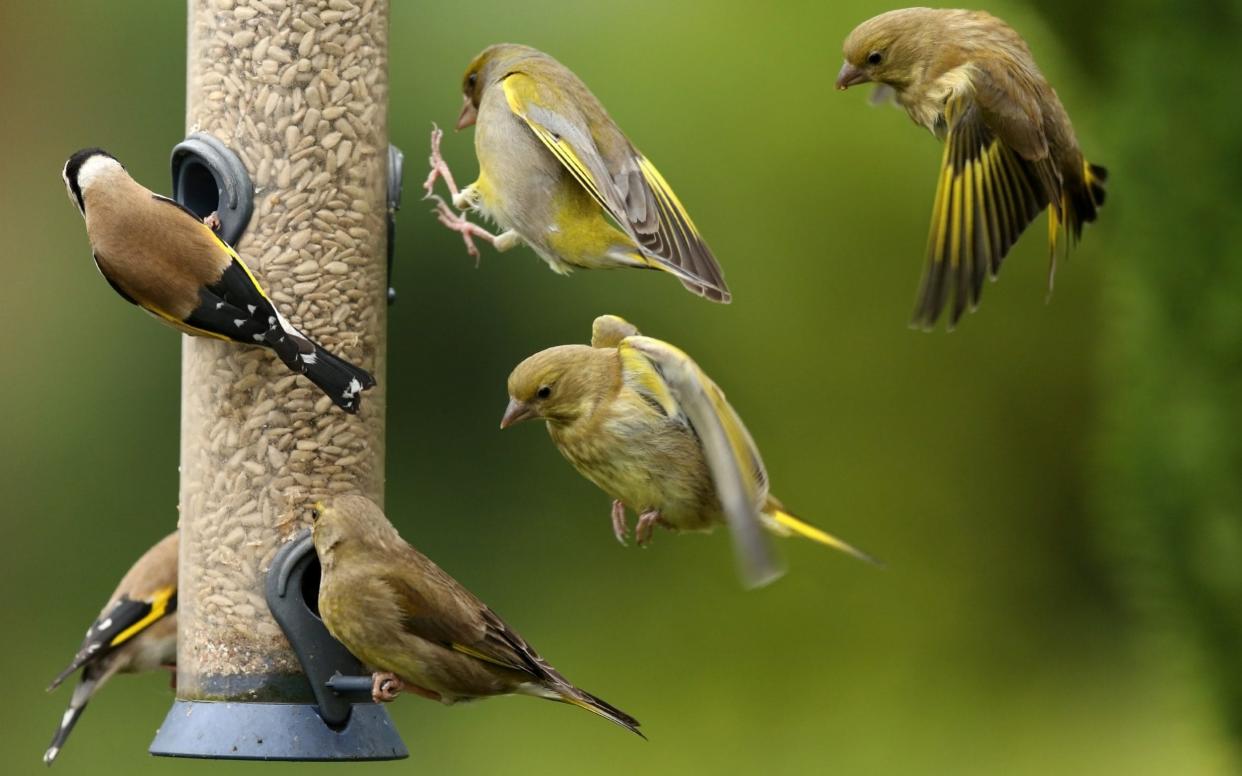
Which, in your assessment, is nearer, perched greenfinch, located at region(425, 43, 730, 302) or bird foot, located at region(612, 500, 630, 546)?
perched greenfinch, located at region(425, 43, 730, 302)

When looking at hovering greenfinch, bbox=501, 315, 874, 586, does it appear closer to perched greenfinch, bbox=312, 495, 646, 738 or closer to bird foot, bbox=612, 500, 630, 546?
bird foot, bbox=612, 500, 630, 546

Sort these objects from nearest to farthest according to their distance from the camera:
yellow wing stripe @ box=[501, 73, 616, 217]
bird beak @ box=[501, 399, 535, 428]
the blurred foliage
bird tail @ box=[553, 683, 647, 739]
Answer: bird tail @ box=[553, 683, 647, 739]
bird beak @ box=[501, 399, 535, 428]
yellow wing stripe @ box=[501, 73, 616, 217]
the blurred foliage

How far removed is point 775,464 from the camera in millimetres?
10391

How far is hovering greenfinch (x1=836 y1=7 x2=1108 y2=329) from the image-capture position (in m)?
5.09

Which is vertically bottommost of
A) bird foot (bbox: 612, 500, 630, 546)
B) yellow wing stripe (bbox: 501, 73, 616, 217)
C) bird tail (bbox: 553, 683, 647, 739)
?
bird tail (bbox: 553, 683, 647, 739)

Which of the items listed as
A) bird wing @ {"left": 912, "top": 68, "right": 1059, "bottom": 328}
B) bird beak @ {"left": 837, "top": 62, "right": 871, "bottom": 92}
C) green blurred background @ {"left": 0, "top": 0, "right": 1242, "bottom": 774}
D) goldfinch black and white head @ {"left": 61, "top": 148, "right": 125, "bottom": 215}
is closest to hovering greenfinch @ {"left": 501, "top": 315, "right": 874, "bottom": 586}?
bird wing @ {"left": 912, "top": 68, "right": 1059, "bottom": 328}

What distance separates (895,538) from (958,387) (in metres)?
0.93

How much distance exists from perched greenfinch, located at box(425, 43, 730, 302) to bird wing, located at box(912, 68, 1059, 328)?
69 centimetres

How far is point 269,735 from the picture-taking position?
5.39m

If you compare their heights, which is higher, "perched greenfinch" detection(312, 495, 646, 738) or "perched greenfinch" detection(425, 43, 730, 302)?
"perched greenfinch" detection(425, 43, 730, 302)

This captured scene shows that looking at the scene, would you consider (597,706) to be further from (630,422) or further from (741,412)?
(741,412)

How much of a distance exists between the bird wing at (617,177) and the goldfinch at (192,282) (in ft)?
2.88

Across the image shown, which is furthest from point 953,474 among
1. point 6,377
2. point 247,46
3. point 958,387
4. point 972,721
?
point 247,46

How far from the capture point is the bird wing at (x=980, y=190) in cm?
507
